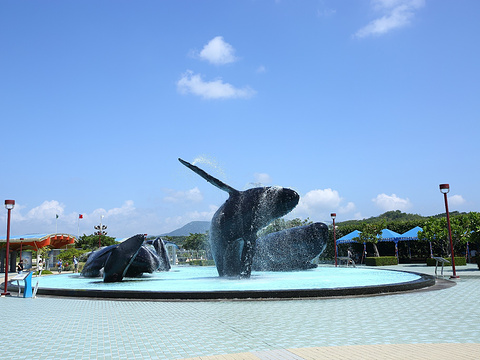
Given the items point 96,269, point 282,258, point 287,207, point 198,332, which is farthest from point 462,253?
point 198,332

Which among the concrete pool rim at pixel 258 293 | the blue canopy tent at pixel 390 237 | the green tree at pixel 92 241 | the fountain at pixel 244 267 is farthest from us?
the green tree at pixel 92 241

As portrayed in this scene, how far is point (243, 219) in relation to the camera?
17766 millimetres

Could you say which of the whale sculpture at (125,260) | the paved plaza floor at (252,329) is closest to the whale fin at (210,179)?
the whale sculpture at (125,260)

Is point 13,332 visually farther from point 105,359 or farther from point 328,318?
point 328,318

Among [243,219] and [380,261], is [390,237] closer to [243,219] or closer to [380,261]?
[380,261]

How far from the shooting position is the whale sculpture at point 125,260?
18703 mm

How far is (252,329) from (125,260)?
1222 cm

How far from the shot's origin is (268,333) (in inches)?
290

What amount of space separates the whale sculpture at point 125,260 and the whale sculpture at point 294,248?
281 inches

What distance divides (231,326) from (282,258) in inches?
742

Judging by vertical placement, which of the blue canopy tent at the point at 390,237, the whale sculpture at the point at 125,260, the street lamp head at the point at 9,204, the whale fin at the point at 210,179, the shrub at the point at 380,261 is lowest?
the shrub at the point at 380,261

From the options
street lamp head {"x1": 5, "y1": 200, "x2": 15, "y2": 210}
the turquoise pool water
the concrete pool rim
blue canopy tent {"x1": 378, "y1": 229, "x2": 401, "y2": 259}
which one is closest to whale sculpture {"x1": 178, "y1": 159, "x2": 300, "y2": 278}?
the turquoise pool water

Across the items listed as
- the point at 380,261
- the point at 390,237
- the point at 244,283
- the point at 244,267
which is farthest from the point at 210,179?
the point at 390,237

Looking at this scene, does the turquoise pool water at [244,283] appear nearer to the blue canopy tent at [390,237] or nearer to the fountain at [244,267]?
the fountain at [244,267]
